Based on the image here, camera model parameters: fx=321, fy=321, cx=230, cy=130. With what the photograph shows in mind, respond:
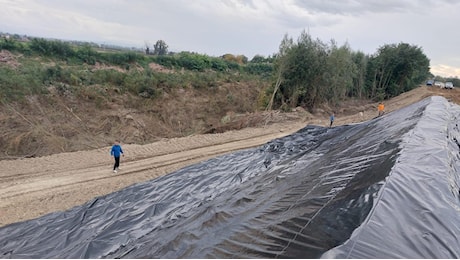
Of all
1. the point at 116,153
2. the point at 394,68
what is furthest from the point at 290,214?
the point at 394,68

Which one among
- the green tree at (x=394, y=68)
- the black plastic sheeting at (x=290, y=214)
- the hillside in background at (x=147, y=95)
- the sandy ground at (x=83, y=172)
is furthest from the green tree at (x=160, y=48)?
the black plastic sheeting at (x=290, y=214)

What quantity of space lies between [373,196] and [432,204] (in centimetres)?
74

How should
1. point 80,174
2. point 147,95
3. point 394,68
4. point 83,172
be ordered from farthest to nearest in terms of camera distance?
1. point 394,68
2. point 147,95
3. point 83,172
4. point 80,174

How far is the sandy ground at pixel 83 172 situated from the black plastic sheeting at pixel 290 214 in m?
1.40

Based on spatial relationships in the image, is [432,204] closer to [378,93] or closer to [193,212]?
[193,212]

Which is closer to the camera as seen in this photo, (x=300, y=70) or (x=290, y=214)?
(x=290, y=214)

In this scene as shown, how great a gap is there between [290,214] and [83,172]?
25.4 feet

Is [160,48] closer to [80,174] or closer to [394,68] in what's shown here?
[394,68]

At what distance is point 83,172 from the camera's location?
9.91 meters

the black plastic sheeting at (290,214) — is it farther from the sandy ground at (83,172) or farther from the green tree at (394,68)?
the green tree at (394,68)

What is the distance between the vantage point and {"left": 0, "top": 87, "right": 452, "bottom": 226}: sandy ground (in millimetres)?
7668

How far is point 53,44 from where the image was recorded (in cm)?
3059

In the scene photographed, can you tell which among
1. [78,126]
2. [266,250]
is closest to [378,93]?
[78,126]

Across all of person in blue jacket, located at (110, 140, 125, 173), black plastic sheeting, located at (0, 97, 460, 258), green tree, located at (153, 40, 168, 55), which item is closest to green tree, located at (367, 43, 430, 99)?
black plastic sheeting, located at (0, 97, 460, 258)
